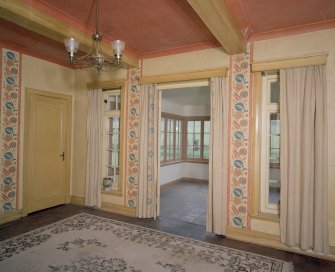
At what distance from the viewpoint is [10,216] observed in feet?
12.7

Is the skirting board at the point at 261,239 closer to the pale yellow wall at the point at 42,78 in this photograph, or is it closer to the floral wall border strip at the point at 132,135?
the floral wall border strip at the point at 132,135

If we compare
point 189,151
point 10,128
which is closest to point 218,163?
point 10,128

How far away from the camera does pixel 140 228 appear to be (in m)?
3.63

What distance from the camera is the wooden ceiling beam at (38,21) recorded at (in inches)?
93.4

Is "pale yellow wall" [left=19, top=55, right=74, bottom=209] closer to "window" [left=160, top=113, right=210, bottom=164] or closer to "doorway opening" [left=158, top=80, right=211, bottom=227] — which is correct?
"doorway opening" [left=158, top=80, right=211, bottom=227]

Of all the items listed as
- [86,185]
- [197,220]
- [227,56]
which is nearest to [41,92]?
[86,185]

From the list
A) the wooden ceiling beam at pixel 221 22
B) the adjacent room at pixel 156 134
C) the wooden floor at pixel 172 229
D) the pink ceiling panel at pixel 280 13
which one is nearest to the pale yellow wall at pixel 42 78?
the adjacent room at pixel 156 134

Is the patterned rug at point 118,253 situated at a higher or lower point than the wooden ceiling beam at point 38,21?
lower

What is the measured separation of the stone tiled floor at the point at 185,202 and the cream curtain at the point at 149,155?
394 mm

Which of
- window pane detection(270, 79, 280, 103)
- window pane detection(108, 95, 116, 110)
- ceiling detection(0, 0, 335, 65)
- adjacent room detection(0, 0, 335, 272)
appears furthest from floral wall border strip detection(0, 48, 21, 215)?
window pane detection(270, 79, 280, 103)

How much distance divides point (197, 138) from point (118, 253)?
18.4 ft

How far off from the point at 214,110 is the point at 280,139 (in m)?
0.98

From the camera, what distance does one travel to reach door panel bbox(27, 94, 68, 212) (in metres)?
4.23

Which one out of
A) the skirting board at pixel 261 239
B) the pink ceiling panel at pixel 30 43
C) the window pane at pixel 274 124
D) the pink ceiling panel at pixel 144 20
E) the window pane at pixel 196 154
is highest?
the pink ceiling panel at pixel 30 43
